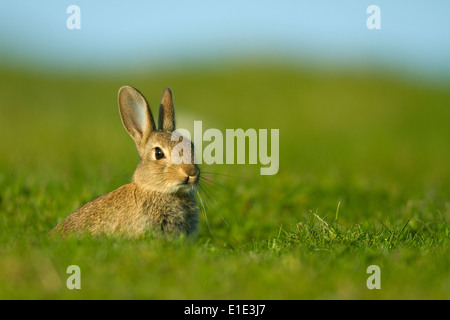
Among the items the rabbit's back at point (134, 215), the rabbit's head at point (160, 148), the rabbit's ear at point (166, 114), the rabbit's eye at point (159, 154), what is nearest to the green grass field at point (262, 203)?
the rabbit's back at point (134, 215)

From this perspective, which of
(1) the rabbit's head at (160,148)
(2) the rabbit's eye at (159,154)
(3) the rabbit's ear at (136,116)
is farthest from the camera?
(3) the rabbit's ear at (136,116)

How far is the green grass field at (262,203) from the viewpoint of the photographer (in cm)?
445

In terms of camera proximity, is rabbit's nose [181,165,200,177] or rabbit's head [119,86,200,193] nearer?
rabbit's nose [181,165,200,177]

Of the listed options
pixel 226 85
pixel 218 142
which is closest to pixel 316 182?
pixel 218 142

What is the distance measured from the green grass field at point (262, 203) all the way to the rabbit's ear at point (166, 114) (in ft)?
2.96

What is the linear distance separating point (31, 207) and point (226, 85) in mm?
16221

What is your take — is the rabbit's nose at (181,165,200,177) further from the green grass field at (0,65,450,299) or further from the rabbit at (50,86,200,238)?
the green grass field at (0,65,450,299)

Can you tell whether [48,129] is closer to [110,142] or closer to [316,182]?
[110,142]

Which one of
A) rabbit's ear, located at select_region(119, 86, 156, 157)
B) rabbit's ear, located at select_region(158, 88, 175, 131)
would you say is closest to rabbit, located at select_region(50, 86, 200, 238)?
rabbit's ear, located at select_region(119, 86, 156, 157)

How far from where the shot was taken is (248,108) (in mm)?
19531

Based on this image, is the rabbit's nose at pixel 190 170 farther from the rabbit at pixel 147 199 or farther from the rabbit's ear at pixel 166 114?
the rabbit's ear at pixel 166 114


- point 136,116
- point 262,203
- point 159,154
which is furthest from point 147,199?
point 262,203

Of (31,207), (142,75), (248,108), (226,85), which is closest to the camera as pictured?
(31,207)

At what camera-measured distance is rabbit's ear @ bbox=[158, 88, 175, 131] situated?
7.08 m
